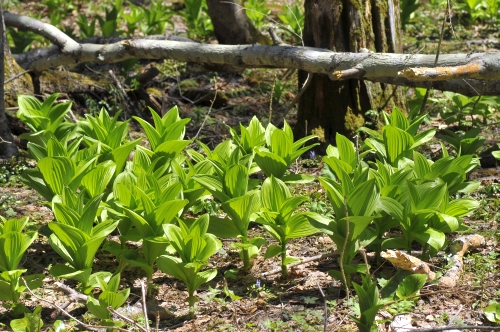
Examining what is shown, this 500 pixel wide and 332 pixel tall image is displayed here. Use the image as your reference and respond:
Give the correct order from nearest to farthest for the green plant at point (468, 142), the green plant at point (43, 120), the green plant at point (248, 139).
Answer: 1. the green plant at point (248, 139)
2. the green plant at point (468, 142)
3. the green plant at point (43, 120)

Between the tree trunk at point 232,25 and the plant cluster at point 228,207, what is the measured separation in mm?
4140

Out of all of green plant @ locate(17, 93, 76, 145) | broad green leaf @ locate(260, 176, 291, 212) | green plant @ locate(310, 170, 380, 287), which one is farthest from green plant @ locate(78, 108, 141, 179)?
green plant @ locate(310, 170, 380, 287)

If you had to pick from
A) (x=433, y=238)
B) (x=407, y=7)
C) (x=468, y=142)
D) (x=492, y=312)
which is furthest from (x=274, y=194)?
(x=407, y=7)

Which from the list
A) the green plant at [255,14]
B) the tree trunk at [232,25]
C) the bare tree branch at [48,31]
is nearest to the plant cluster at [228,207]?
the bare tree branch at [48,31]

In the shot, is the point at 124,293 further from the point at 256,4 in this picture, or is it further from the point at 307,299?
the point at 256,4

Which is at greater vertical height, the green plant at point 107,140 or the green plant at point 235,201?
the green plant at point 107,140

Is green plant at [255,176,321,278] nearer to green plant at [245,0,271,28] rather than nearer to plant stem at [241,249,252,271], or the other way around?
plant stem at [241,249,252,271]

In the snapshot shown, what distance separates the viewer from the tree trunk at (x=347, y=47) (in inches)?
197

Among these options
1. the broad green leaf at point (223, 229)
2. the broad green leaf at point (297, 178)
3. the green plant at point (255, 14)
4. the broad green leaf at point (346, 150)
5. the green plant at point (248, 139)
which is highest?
the green plant at point (255, 14)

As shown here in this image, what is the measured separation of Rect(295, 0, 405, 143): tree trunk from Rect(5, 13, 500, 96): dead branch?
27cm

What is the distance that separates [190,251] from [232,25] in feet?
17.4

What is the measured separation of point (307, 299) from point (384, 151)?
1281 millimetres

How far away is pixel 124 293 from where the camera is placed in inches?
115

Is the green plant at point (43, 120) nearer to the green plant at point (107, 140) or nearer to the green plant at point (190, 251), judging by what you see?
the green plant at point (107, 140)
